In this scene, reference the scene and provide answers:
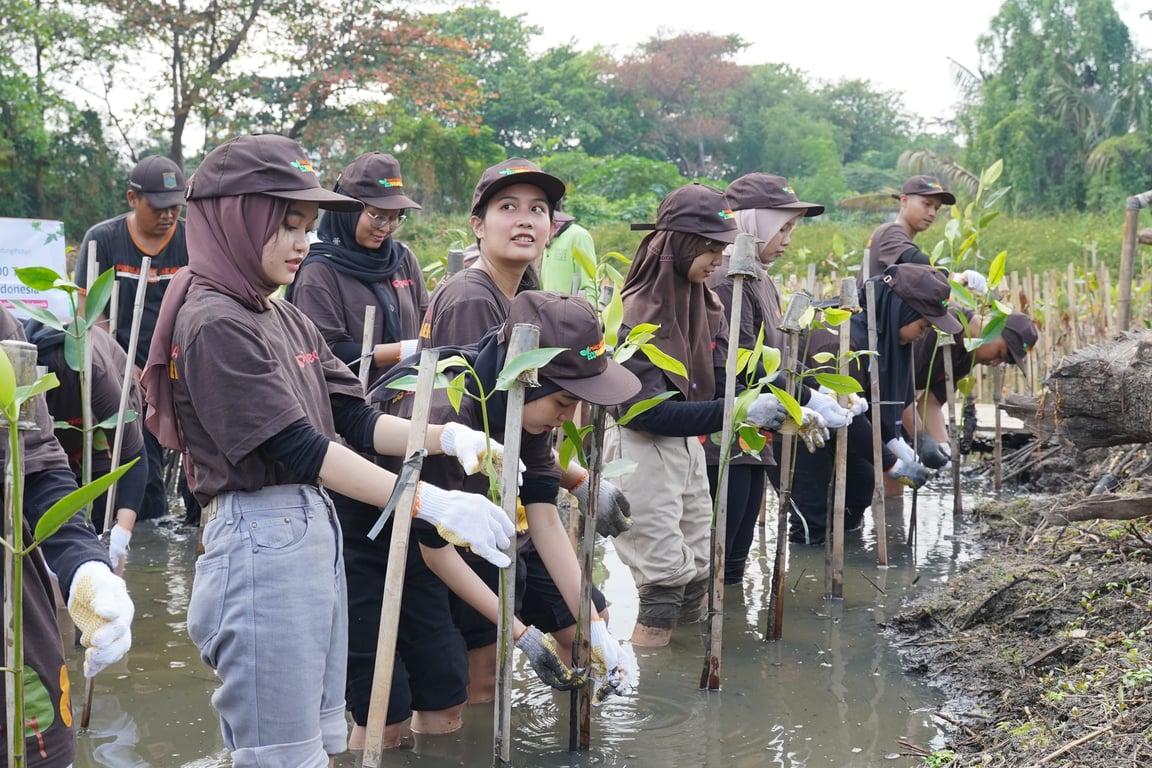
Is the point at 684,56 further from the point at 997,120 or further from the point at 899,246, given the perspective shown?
the point at 899,246

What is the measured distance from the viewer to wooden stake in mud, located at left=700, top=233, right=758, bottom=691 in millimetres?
3758

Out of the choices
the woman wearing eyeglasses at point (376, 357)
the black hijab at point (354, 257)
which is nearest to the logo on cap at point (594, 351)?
the woman wearing eyeglasses at point (376, 357)

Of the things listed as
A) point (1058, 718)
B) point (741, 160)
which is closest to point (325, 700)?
point (1058, 718)

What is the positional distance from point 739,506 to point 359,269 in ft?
6.32

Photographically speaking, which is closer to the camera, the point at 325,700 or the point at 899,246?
the point at 325,700

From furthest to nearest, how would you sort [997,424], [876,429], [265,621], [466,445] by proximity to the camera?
[997,424] < [876,429] < [466,445] < [265,621]

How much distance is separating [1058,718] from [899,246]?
3.78 m

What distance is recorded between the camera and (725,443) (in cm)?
385

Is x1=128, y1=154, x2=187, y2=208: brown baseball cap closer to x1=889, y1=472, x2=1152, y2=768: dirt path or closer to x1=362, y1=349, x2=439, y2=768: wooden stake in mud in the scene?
x1=362, y1=349, x2=439, y2=768: wooden stake in mud

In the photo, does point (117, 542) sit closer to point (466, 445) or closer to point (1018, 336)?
point (466, 445)

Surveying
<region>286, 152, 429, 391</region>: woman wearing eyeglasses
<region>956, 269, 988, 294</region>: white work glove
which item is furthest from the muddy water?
<region>956, 269, 988, 294</region>: white work glove

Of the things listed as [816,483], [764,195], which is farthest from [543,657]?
[816,483]

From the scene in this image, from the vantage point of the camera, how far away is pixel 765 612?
5.12 metres

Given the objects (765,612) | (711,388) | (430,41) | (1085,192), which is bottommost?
(765,612)
